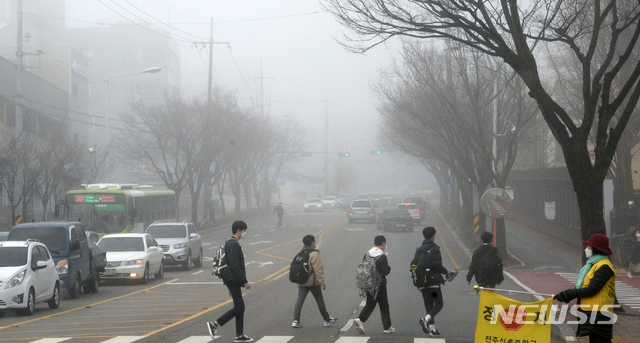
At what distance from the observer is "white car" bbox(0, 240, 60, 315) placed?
44.5 ft

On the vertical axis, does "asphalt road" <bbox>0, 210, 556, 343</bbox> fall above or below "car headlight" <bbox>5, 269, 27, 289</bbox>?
below

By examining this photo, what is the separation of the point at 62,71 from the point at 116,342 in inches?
2227

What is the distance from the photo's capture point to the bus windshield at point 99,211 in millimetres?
27672

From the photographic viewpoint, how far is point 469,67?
27578 millimetres

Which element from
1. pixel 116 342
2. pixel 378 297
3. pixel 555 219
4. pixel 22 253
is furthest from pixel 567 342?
pixel 555 219

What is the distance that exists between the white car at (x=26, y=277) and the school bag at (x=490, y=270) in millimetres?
8753

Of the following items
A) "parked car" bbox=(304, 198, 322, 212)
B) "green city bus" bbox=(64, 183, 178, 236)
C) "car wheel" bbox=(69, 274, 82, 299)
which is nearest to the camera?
"car wheel" bbox=(69, 274, 82, 299)

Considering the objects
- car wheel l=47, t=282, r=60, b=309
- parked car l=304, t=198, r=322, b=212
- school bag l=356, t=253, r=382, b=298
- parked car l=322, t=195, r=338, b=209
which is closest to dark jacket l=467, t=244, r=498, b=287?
school bag l=356, t=253, r=382, b=298

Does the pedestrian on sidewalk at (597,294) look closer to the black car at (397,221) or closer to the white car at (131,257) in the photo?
the white car at (131,257)

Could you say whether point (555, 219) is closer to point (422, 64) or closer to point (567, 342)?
point (422, 64)

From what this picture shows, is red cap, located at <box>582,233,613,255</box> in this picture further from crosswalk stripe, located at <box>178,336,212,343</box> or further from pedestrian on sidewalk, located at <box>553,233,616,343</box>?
crosswalk stripe, located at <box>178,336,212,343</box>

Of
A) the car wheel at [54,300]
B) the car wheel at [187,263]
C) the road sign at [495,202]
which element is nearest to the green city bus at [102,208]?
the car wheel at [187,263]

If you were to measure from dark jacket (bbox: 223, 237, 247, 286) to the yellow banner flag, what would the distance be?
3.78 metres

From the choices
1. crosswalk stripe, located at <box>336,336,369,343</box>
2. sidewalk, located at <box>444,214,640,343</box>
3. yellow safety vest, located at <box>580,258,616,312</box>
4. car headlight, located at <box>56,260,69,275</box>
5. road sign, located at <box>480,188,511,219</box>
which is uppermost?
road sign, located at <box>480,188,511,219</box>
